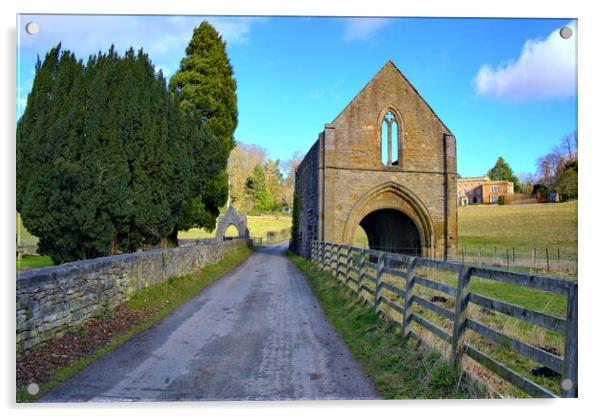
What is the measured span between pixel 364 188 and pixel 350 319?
12298 mm

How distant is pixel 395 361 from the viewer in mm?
5484

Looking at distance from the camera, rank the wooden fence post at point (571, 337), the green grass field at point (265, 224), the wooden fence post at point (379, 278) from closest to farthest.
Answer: the wooden fence post at point (571, 337) < the wooden fence post at point (379, 278) < the green grass field at point (265, 224)

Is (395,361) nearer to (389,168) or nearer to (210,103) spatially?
(389,168)

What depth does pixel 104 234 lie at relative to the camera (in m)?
12.0

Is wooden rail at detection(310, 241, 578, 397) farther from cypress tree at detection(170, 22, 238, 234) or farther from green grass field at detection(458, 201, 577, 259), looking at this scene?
cypress tree at detection(170, 22, 238, 234)

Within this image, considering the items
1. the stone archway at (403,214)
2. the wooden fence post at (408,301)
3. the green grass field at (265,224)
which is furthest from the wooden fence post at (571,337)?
the green grass field at (265,224)

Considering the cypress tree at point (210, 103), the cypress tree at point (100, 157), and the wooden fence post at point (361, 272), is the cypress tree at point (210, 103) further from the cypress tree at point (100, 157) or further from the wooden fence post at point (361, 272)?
the wooden fence post at point (361, 272)

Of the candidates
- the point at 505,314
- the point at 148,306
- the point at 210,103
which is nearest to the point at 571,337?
the point at 505,314

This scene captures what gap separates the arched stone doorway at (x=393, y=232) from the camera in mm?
21472

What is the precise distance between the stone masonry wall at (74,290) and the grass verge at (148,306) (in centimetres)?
27

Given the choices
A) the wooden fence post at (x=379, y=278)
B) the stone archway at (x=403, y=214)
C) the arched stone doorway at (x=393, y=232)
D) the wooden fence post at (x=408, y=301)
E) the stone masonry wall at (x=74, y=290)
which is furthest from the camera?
the arched stone doorway at (x=393, y=232)

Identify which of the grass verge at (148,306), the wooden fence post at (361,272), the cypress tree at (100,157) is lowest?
the grass verge at (148,306)

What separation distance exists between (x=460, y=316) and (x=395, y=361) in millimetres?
1094

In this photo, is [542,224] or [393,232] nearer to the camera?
[542,224]
